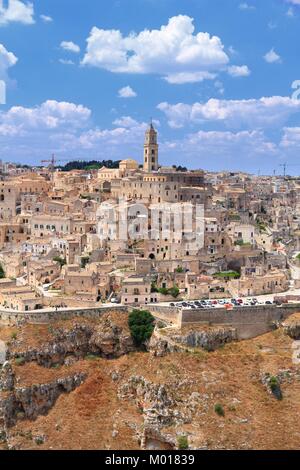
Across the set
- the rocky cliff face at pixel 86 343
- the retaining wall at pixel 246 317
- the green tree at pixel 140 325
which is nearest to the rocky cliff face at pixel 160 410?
the green tree at pixel 140 325

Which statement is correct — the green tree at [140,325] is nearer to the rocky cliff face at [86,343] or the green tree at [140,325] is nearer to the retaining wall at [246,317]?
the rocky cliff face at [86,343]

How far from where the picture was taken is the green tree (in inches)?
1363

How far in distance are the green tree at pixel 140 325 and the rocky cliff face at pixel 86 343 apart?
417 mm

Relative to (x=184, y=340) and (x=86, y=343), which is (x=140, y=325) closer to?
(x=184, y=340)

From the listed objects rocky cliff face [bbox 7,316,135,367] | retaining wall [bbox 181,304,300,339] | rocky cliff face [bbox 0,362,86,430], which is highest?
retaining wall [bbox 181,304,300,339]

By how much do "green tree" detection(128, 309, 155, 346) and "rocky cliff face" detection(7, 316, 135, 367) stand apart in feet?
1.37

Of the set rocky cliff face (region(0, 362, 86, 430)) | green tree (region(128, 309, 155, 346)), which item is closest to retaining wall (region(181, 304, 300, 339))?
green tree (region(128, 309, 155, 346))

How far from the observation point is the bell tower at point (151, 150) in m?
64.2

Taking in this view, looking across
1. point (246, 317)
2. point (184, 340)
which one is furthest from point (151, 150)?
point (184, 340)

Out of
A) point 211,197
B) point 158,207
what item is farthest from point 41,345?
point 211,197

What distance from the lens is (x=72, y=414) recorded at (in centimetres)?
3131

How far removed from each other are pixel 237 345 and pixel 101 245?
13223mm

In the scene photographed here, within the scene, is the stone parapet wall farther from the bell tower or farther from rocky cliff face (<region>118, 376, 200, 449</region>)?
the bell tower
